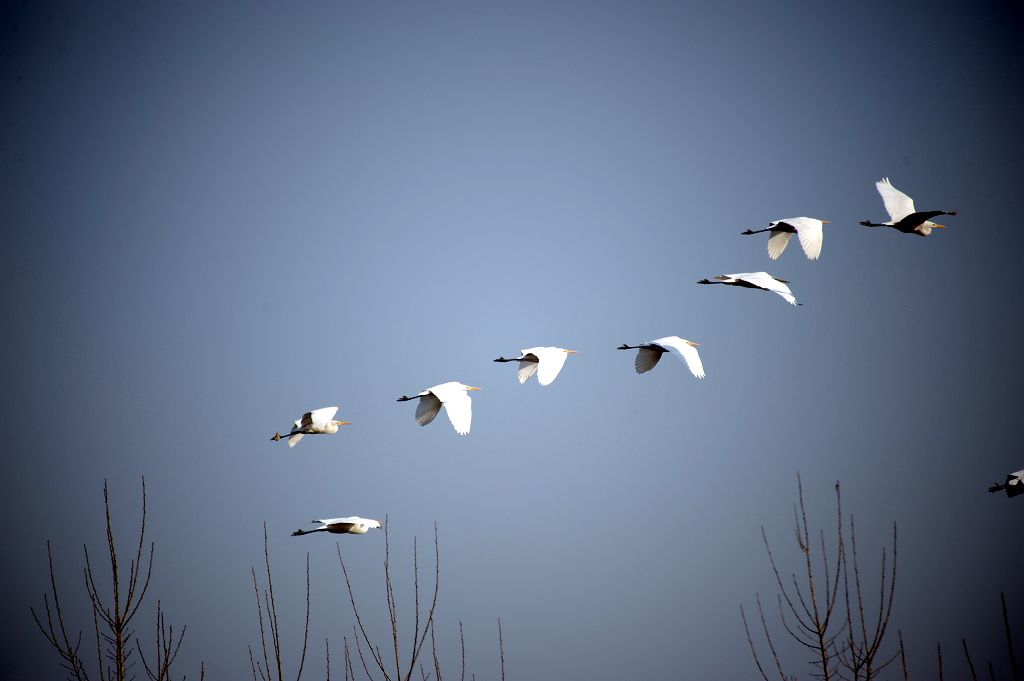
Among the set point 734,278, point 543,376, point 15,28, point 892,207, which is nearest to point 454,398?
point 543,376

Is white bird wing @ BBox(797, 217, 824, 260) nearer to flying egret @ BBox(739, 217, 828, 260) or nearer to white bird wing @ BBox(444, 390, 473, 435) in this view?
flying egret @ BBox(739, 217, 828, 260)

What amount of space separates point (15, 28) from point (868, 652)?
12818mm

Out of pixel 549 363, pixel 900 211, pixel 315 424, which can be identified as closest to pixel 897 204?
pixel 900 211

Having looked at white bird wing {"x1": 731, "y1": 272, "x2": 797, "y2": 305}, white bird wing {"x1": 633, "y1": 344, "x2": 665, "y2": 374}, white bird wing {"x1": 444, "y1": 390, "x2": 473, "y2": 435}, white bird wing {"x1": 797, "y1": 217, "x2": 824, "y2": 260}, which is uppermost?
white bird wing {"x1": 797, "y1": 217, "x2": 824, "y2": 260}

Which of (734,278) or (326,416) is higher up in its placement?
(734,278)

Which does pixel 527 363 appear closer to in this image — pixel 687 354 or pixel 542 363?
pixel 542 363

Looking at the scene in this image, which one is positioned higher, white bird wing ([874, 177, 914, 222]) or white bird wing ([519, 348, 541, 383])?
white bird wing ([874, 177, 914, 222])

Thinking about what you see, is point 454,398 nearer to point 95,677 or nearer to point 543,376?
point 543,376

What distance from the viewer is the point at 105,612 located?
13.6 feet

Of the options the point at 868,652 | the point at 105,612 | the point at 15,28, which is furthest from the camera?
the point at 15,28

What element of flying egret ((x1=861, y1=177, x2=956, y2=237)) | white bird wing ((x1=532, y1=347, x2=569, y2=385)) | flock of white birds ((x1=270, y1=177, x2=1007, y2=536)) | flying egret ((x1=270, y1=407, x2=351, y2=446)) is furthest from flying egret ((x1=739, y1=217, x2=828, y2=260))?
flying egret ((x1=270, y1=407, x2=351, y2=446))

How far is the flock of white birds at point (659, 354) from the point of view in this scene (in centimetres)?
343

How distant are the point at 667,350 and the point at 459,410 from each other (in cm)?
120

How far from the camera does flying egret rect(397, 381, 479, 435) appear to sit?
3.47 meters
